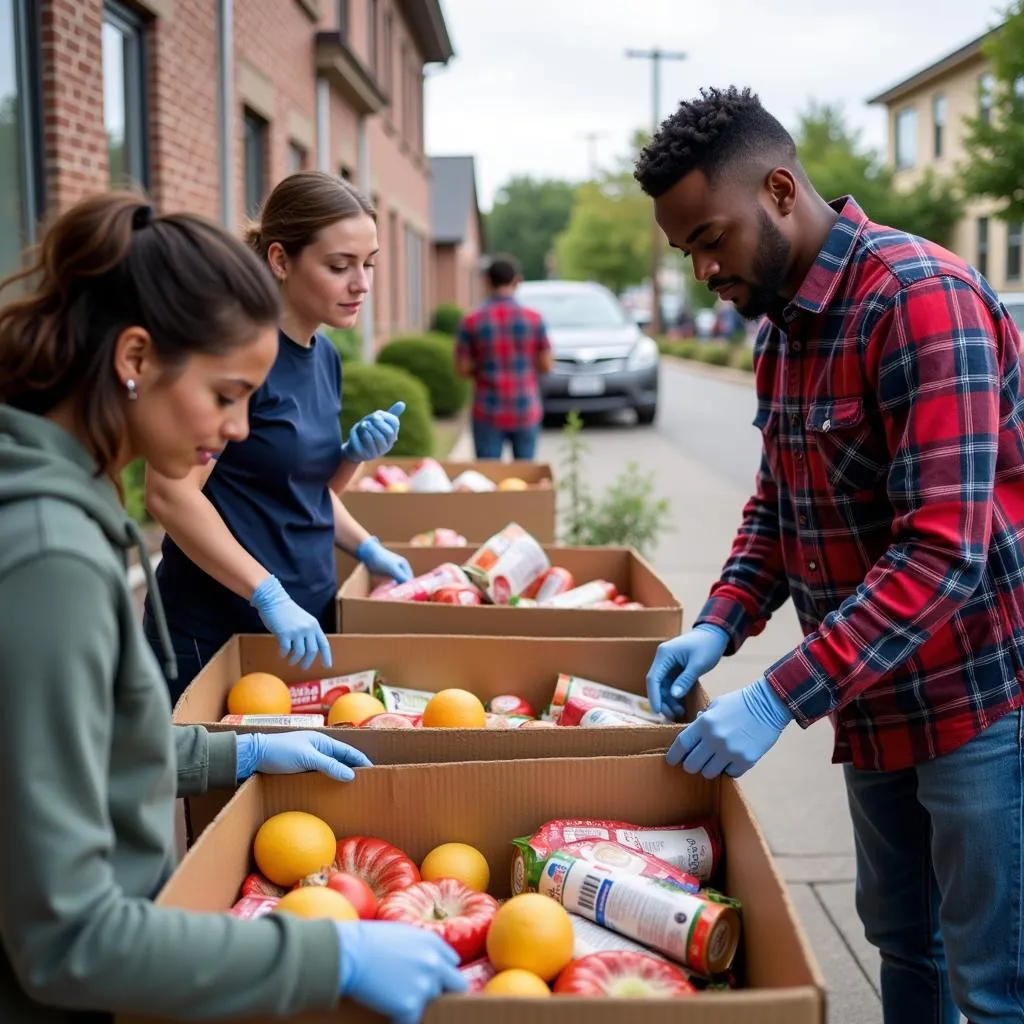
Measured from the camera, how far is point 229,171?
27.9ft

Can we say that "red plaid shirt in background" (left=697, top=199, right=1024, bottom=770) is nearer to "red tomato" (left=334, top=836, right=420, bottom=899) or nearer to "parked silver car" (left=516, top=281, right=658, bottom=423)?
"red tomato" (left=334, top=836, right=420, bottom=899)

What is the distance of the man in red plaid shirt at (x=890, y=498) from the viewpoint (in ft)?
6.35

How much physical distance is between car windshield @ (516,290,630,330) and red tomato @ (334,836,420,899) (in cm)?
1440

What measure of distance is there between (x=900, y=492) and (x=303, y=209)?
158 centimetres

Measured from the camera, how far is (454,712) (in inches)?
96.9

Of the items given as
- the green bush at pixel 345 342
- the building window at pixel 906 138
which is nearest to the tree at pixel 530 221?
the building window at pixel 906 138

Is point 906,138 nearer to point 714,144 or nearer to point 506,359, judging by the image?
point 506,359

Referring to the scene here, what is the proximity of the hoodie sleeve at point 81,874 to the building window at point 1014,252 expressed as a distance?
37761 millimetres

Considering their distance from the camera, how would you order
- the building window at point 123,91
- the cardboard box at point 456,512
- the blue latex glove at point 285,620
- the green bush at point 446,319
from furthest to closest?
the green bush at point 446,319 → the building window at point 123,91 → the cardboard box at point 456,512 → the blue latex glove at point 285,620

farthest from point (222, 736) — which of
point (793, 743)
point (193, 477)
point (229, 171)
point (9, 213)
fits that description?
point (229, 171)

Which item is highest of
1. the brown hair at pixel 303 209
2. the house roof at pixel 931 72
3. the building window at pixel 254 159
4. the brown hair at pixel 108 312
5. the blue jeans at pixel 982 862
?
the house roof at pixel 931 72

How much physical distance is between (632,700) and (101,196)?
62.0 inches

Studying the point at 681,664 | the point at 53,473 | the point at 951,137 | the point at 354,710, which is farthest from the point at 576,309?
the point at 951,137

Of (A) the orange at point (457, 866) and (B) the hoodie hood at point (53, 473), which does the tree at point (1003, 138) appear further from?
(B) the hoodie hood at point (53, 473)
